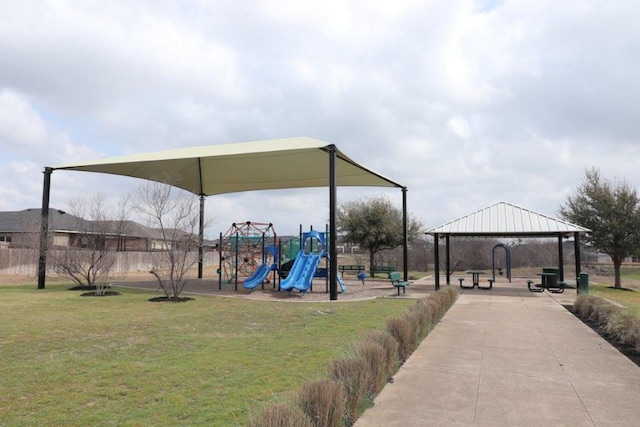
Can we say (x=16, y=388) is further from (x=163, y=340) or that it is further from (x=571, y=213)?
(x=571, y=213)

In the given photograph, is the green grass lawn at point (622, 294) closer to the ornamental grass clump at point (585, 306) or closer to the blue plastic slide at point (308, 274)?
the ornamental grass clump at point (585, 306)

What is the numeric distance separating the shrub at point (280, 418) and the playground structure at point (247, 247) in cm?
1604

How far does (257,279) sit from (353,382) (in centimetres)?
1427

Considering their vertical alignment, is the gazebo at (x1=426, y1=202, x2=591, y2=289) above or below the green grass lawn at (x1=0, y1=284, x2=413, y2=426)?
above

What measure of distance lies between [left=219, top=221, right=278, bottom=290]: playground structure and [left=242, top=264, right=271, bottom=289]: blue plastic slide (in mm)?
348

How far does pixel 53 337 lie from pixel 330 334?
191 inches

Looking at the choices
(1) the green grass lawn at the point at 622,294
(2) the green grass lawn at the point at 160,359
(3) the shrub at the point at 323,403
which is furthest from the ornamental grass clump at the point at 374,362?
(1) the green grass lawn at the point at 622,294

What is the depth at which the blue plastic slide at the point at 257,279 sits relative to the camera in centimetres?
1782

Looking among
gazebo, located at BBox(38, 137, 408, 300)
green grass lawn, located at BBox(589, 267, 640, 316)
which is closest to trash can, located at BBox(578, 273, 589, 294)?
green grass lawn, located at BBox(589, 267, 640, 316)

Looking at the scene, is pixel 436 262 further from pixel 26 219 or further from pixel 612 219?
pixel 26 219

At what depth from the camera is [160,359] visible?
20.6 feet

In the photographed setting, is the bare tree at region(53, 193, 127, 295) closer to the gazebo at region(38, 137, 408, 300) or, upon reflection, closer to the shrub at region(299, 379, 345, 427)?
the gazebo at region(38, 137, 408, 300)

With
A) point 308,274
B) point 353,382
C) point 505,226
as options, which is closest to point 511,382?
point 353,382

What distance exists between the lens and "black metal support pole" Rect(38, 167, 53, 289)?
17.7 m
